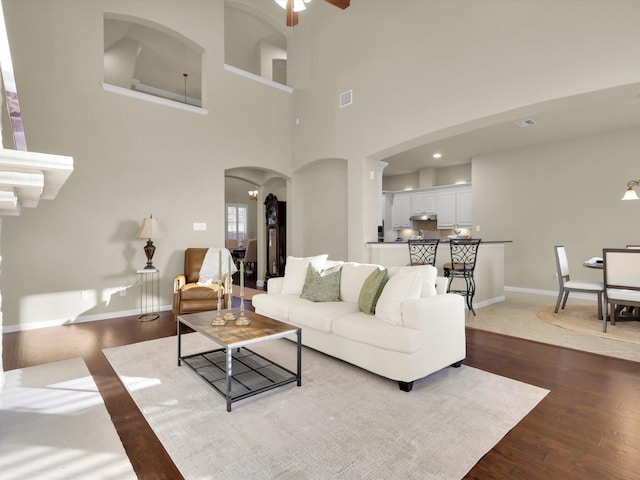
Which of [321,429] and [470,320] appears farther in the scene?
[470,320]

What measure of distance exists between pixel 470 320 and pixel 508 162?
4.24m

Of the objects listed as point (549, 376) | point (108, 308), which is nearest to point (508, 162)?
point (549, 376)

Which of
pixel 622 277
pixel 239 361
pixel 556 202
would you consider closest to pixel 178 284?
pixel 239 361

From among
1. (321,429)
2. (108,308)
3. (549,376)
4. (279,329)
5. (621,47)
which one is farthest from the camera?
(108,308)

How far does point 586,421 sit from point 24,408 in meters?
3.72

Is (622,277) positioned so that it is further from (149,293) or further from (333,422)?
(149,293)

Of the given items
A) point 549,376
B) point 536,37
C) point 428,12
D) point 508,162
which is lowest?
point 549,376

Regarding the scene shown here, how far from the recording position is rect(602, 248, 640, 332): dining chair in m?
3.99

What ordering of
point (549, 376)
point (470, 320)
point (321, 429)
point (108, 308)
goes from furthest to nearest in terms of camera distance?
1. point (108, 308)
2. point (470, 320)
3. point (549, 376)
4. point (321, 429)

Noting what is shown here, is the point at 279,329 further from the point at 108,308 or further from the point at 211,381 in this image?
the point at 108,308

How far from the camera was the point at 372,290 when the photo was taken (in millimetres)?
3090

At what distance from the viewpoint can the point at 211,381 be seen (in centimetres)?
270

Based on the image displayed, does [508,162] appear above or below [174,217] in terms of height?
above

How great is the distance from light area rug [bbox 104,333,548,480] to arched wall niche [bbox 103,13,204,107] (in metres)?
5.68
